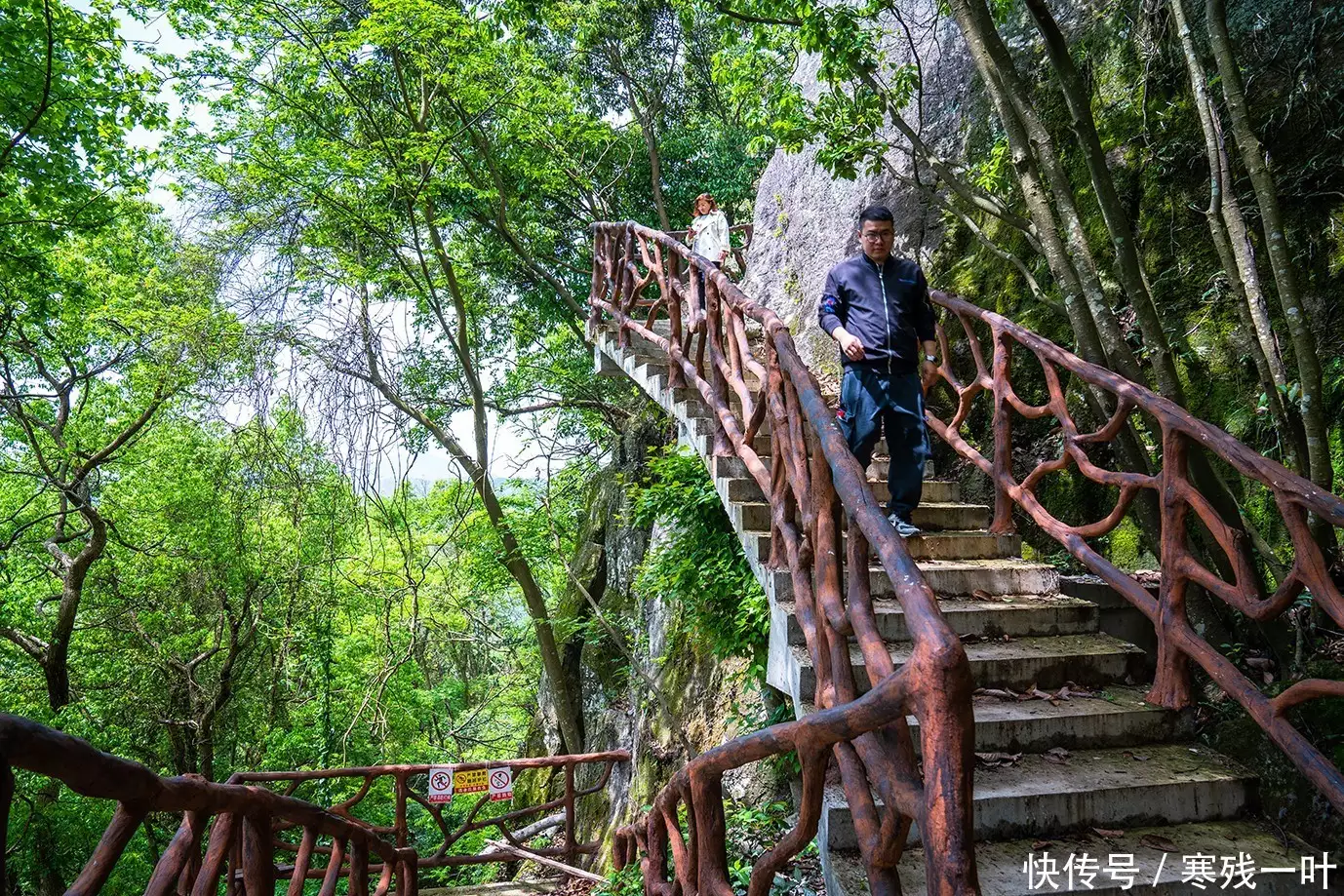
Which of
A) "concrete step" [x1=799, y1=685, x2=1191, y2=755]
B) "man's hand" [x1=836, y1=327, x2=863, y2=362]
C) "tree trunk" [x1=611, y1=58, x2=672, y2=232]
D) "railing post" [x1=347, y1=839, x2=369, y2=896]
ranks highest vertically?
"tree trunk" [x1=611, y1=58, x2=672, y2=232]

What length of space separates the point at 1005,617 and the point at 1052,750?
75 cm

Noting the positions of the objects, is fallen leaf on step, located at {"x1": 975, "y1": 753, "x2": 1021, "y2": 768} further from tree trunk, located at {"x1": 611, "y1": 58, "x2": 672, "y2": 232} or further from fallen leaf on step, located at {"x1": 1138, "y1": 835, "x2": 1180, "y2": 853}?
tree trunk, located at {"x1": 611, "y1": 58, "x2": 672, "y2": 232}

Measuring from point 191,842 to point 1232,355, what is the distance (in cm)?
563

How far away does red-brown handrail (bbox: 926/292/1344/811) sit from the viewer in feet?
8.18

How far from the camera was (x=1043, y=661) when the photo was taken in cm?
337

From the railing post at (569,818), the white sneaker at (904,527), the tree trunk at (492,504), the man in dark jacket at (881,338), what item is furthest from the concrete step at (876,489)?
the tree trunk at (492,504)

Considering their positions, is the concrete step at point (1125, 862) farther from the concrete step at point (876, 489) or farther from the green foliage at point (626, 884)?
the green foliage at point (626, 884)

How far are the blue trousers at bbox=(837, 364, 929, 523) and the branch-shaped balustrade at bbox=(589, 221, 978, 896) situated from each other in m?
0.50

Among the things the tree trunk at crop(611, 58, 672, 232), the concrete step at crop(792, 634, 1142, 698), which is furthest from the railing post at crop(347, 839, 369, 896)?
the tree trunk at crop(611, 58, 672, 232)

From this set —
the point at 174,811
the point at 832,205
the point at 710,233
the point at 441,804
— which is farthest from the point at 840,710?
the point at 832,205

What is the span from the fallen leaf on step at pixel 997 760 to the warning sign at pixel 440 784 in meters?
4.90

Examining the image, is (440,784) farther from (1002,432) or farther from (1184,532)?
(1184,532)

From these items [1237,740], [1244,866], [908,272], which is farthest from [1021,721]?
[908,272]

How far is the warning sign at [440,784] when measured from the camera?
637 centimetres
